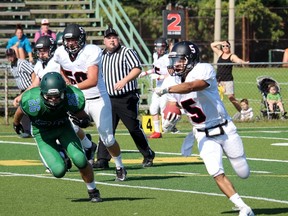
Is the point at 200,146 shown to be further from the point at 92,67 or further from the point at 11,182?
the point at 11,182

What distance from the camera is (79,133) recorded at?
13.3 meters

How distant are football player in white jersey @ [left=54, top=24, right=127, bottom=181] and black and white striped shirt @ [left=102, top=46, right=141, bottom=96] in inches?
62.5

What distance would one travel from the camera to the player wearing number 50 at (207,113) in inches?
384

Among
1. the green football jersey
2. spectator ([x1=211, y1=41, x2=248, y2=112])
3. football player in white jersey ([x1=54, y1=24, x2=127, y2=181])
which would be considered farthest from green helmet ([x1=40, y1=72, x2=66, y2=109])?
spectator ([x1=211, y1=41, x2=248, y2=112])

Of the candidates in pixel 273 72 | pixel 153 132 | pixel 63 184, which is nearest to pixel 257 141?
pixel 153 132

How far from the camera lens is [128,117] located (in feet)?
45.9

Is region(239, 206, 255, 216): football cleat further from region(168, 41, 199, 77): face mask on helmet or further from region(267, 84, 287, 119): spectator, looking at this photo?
region(267, 84, 287, 119): spectator

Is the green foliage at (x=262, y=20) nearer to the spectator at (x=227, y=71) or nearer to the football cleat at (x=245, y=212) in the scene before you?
the spectator at (x=227, y=71)

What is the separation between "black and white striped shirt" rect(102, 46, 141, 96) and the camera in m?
14.0

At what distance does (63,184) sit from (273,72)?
29.1 m

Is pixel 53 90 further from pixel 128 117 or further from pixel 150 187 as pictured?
pixel 128 117

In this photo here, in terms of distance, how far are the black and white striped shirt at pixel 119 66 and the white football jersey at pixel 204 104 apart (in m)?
4.01

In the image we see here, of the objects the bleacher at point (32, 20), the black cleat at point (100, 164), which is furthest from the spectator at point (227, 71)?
the black cleat at point (100, 164)

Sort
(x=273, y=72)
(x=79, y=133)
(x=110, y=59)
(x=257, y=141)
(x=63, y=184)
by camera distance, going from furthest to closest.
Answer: (x=273, y=72) → (x=257, y=141) → (x=110, y=59) → (x=79, y=133) → (x=63, y=184)
